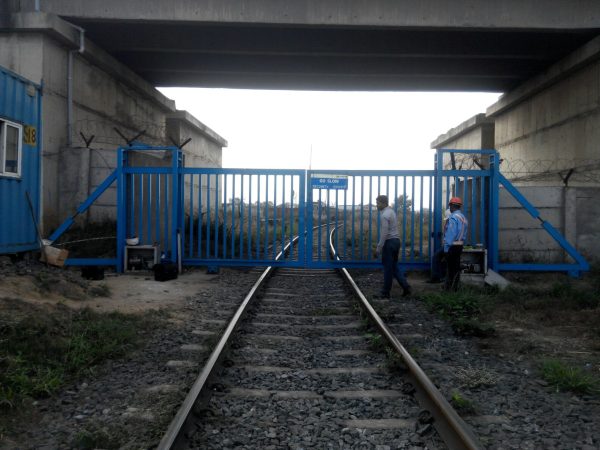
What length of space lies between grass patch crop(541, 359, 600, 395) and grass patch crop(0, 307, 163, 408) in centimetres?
440

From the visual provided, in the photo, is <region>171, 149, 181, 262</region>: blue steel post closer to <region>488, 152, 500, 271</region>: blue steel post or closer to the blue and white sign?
the blue and white sign

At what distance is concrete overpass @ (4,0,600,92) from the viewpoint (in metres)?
13.1

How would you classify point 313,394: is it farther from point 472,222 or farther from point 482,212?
point 482,212

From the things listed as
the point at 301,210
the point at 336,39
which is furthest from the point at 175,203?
the point at 336,39

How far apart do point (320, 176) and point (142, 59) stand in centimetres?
920

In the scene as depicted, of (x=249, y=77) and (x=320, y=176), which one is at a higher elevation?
(x=249, y=77)

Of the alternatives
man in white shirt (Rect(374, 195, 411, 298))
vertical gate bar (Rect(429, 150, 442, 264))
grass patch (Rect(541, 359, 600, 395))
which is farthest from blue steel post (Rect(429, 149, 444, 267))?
grass patch (Rect(541, 359, 600, 395))

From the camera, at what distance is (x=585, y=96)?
46.0 ft

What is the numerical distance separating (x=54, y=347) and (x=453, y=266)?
6786 millimetres

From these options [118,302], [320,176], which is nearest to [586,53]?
[320,176]

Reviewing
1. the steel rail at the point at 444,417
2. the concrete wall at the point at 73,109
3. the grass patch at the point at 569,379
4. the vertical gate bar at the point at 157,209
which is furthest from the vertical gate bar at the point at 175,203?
the grass patch at the point at 569,379

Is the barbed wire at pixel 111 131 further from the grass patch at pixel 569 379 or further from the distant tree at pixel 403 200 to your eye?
the grass patch at pixel 569 379

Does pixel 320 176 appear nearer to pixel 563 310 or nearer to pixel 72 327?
pixel 563 310

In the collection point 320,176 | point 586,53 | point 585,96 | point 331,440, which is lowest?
point 331,440
